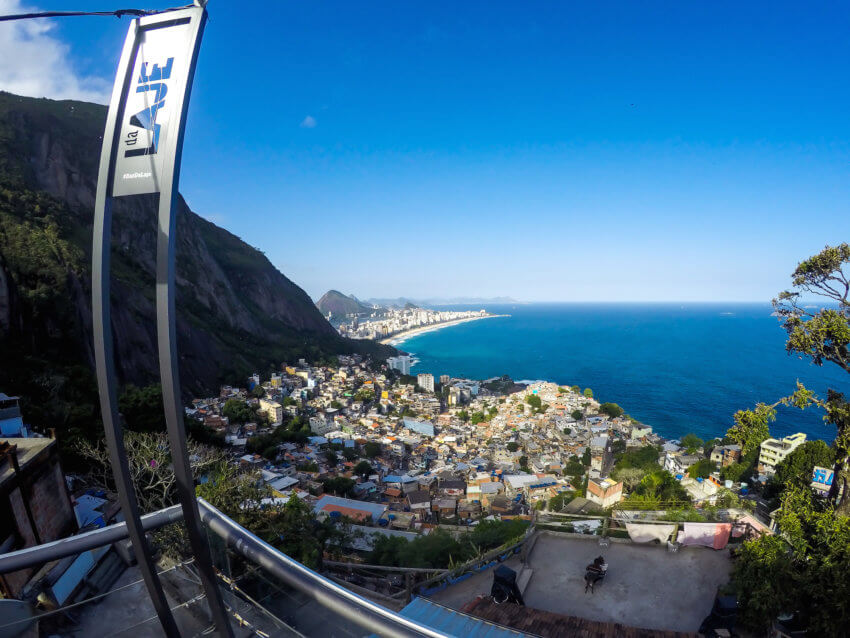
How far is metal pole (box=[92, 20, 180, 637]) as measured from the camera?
1140 millimetres

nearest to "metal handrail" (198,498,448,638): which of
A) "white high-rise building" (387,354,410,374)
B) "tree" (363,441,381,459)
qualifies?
"tree" (363,441,381,459)

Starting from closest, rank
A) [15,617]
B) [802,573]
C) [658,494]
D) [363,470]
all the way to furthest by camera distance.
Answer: [15,617] < [802,573] < [658,494] < [363,470]

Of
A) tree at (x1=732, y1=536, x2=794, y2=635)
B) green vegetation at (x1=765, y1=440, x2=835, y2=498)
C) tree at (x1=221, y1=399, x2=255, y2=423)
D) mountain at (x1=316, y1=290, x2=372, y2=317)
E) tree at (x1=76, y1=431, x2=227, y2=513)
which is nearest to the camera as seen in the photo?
tree at (x1=732, y1=536, x2=794, y2=635)

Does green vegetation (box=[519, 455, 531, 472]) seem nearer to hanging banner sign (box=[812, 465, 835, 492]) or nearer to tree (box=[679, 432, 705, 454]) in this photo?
tree (box=[679, 432, 705, 454])

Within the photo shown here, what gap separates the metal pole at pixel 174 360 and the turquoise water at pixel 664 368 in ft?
87.4

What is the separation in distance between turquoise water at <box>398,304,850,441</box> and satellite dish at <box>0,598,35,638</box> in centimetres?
2687

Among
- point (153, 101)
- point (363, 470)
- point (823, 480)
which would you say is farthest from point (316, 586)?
point (363, 470)

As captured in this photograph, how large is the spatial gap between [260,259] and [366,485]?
40.5 m

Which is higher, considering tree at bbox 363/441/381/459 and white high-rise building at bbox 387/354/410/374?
tree at bbox 363/441/381/459

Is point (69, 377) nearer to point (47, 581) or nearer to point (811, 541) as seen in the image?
point (47, 581)

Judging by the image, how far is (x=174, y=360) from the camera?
1.06 m

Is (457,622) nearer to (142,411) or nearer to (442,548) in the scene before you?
(442,548)

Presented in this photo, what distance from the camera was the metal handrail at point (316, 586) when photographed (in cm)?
80

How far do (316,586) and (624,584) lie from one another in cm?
422
